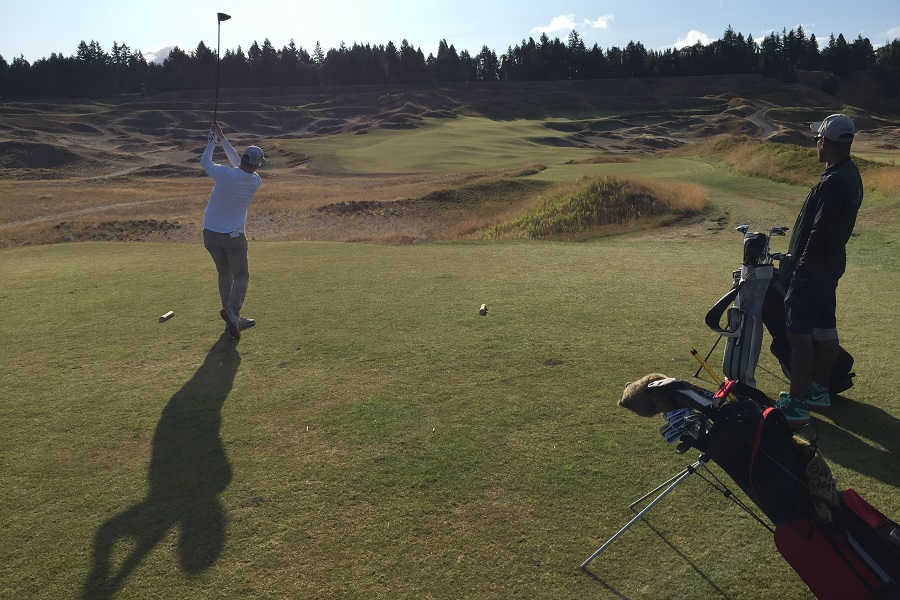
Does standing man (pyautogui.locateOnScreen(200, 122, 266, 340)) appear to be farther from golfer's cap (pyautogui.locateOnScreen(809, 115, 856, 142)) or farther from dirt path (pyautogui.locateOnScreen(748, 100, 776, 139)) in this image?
dirt path (pyautogui.locateOnScreen(748, 100, 776, 139))

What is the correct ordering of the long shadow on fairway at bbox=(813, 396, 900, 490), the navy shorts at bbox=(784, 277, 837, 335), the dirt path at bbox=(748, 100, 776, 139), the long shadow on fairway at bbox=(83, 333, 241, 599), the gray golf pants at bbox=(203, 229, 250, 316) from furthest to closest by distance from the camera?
the dirt path at bbox=(748, 100, 776, 139) < the gray golf pants at bbox=(203, 229, 250, 316) < the navy shorts at bbox=(784, 277, 837, 335) < the long shadow on fairway at bbox=(813, 396, 900, 490) < the long shadow on fairway at bbox=(83, 333, 241, 599)

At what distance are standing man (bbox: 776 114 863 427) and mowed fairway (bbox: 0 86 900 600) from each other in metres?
0.34

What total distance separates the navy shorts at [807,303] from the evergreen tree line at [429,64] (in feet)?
373

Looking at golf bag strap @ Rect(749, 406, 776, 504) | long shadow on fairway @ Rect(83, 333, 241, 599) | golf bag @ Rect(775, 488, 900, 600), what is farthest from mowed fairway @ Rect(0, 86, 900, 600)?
golf bag strap @ Rect(749, 406, 776, 504)

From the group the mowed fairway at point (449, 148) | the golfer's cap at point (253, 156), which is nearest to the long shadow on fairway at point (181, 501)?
the golfer's cap at point (253, 156)

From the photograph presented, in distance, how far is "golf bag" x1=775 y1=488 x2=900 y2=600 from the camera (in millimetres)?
3014

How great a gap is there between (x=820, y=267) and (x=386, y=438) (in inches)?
140

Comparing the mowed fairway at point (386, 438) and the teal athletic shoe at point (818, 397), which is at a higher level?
the teal athletic shoe at point (818, 397)

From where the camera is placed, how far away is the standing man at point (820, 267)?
5195mm

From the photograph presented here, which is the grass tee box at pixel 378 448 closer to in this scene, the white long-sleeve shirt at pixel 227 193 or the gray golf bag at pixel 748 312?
the gray golf bag at pixel 748 312

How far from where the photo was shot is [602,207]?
70.9ft

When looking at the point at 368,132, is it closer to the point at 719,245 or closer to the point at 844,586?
the point at 719,245

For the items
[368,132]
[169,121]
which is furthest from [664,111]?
[169,121]

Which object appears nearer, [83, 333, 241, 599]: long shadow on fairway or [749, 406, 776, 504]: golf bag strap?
[749, 406, 776, 504]: golf bag strap
